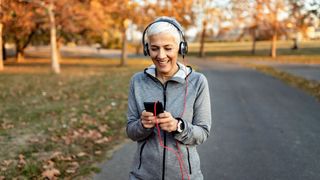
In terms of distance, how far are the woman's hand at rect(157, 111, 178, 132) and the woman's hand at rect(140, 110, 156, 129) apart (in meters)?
0.04

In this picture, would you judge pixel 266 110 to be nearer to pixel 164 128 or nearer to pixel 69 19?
pixel 164 128

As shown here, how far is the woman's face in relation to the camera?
7.40 ft

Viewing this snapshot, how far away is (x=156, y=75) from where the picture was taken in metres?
2.40

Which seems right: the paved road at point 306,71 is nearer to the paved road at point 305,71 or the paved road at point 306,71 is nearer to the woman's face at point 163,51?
the paved road at point 305,71

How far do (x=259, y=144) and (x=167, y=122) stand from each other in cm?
503

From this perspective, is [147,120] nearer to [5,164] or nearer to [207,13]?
[5,164]

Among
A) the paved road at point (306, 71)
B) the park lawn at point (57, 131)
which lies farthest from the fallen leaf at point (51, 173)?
the paved road at point (306, 71)

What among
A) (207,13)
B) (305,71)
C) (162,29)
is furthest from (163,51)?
(207,13)

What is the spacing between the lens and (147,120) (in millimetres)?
2113

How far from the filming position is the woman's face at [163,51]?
2.26m

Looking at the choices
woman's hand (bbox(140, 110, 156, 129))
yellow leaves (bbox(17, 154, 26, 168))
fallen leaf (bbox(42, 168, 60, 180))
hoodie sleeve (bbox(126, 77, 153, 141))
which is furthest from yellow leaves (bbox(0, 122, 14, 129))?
woman's hand (bbox(140, 110, 156, 129))

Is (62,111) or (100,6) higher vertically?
(100,6)

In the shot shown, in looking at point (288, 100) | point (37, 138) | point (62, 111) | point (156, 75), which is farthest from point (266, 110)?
point (156, 75)

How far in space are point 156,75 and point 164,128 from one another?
0.43 m
